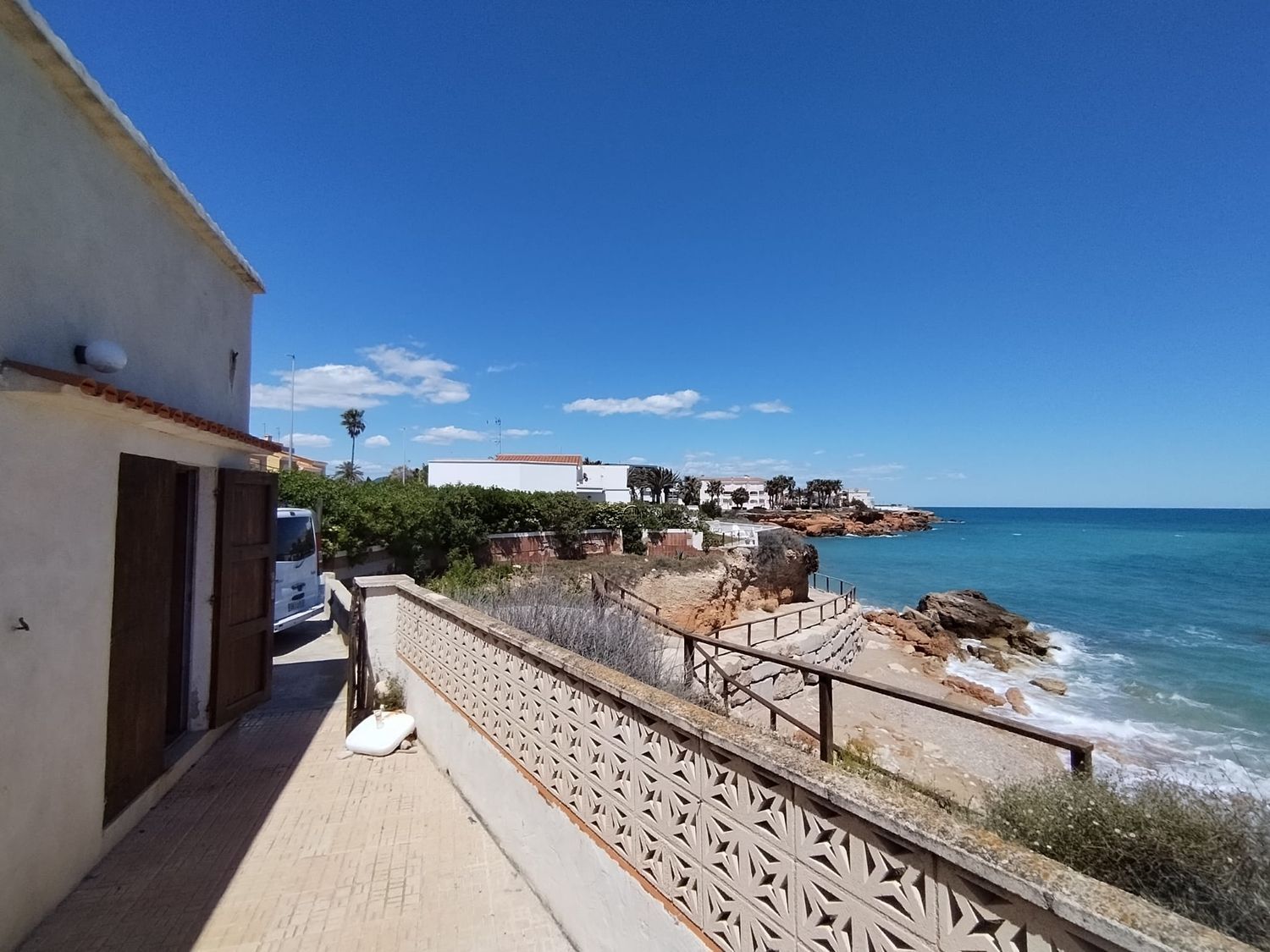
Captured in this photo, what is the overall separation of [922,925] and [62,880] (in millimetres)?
4570

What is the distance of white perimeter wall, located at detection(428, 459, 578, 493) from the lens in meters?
39.9

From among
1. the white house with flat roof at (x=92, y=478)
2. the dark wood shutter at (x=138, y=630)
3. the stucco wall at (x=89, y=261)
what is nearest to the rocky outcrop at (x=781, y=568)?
the white house with flat roof at (x=92, y=478)

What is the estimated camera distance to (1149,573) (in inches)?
1849

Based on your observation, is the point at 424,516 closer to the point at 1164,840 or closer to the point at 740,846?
the point at 740,846

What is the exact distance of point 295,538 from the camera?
10172mm

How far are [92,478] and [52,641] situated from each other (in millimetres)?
983

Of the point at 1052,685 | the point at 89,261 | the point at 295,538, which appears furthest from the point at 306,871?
the point at 1052,685

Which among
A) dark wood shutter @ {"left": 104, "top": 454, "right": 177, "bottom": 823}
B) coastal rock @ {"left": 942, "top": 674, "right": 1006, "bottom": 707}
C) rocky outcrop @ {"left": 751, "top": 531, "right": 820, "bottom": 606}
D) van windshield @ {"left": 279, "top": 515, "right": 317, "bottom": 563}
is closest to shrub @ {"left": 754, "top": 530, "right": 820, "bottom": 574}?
rocky outcrop @ {"left": 751, "top": 531, "right": 820, "bottom": 606}

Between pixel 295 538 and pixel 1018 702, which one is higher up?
pixel 295 538

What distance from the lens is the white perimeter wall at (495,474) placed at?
131 feet

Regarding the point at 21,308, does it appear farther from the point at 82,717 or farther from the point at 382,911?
the point at 382,911

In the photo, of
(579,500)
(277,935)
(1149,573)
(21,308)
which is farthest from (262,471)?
(1149,573)

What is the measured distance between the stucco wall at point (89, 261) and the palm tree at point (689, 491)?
6544cm

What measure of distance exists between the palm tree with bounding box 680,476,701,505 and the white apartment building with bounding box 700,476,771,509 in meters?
15.4
